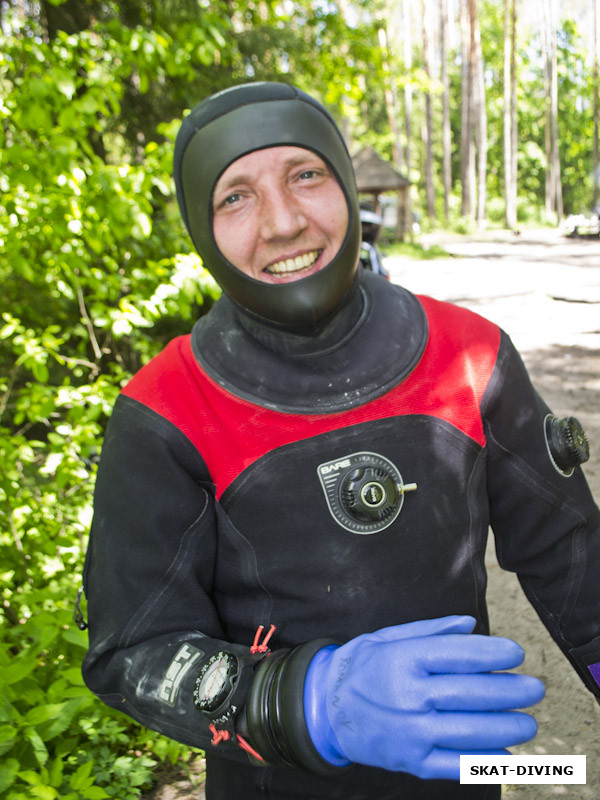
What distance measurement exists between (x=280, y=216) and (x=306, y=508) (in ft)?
1.94

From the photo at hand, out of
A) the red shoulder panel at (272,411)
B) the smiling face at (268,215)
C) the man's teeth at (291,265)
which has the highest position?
the smiling face at (268,215)

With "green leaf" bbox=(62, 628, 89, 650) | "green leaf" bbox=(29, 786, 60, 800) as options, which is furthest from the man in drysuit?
"green leaf" bbox=(62, 628, 89, 650)

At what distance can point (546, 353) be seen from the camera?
301 inches

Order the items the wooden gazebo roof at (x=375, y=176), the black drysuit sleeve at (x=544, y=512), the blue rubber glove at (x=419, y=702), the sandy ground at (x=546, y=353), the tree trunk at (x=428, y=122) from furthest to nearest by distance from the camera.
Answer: the tree trunk at (x=428, y=122)
the wooden gazebo roof at (x=375, y=176)
the sandy ground at (x=546, y=353)
the black drysuit sleeve at (x=544, y=512)
the blue rubber glove at (x=419, y=702)

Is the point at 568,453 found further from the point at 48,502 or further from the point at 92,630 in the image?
the point at 48,502

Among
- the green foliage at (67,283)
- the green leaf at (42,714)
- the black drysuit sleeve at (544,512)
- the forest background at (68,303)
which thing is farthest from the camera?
the green foliage at (67,283)

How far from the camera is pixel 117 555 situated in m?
1.25

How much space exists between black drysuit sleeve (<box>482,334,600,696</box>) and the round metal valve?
0.28 metres

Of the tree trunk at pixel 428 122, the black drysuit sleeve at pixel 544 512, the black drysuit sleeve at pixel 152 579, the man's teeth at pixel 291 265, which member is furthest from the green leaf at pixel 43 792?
the tree trunk at pixel 428 122

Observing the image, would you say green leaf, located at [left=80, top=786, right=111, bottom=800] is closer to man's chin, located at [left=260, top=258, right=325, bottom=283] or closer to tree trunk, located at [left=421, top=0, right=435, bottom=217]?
man's chin, located at [left=260, top=258, right=325, bottom=283]

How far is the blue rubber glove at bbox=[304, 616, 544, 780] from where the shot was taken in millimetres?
1049

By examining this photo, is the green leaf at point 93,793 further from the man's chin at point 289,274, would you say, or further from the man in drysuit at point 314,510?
the man's chin at point 289,274

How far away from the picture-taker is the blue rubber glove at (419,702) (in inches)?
41.3

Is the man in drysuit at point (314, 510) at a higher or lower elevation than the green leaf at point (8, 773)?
higher
